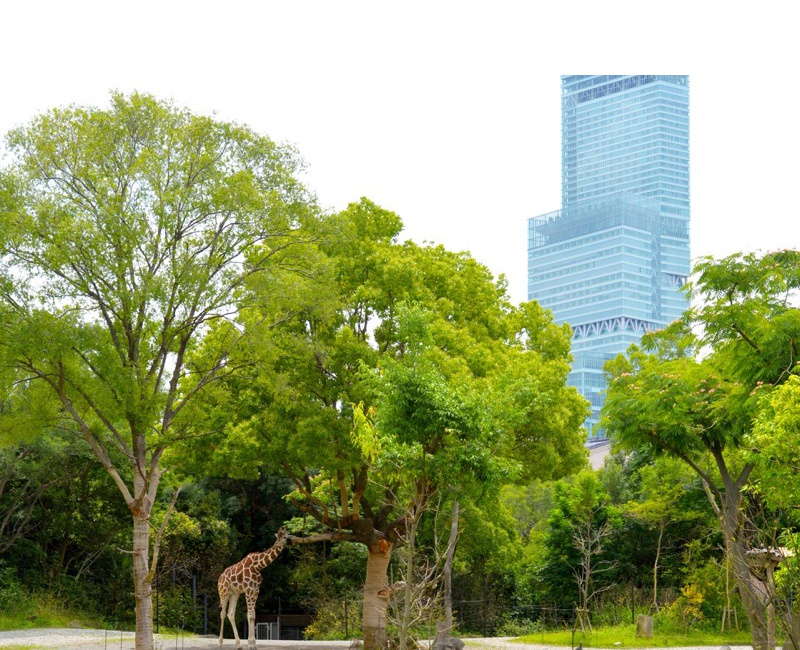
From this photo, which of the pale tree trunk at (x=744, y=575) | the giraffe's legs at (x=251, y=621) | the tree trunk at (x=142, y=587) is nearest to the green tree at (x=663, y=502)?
the pale tree trunk at (x=744, y=575)

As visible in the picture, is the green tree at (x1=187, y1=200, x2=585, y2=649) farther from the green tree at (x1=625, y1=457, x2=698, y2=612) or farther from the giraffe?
the green tree at (x1=625, y1=457, x2=698, y2=612)

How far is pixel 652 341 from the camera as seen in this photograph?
19047mm

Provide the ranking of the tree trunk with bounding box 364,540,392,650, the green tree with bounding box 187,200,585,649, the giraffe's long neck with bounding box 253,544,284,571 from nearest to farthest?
the green tree with bounding box 187,200,585,649 → the tree trunk with bounding box 364,540,392,650 → the giraffe's long neck with bounding box 253,544,284,571

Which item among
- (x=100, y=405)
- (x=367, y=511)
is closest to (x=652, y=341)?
(x=367, y=511)

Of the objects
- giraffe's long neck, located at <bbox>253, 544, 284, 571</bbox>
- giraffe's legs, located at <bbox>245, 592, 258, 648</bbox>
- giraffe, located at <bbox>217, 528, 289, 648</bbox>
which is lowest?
giraffe's legs, located at <bbox>245, 592, 258, 648</bbox>

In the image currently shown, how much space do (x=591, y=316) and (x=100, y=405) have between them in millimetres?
180917

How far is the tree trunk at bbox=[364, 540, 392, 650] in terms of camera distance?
2041 cm

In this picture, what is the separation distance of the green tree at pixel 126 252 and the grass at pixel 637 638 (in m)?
11.9

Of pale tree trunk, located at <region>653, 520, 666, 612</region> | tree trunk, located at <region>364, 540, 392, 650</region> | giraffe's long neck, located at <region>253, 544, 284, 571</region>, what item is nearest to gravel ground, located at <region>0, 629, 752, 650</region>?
tree trunk, located at <region>364, 540, 392, 650</region>

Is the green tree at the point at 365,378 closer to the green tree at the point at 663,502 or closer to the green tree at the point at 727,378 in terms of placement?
the green tree at the point at 727,378

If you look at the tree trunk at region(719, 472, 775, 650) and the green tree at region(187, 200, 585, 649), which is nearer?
the tree trunk at region(719, 472, 775, 650)

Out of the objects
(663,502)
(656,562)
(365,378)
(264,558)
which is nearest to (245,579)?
(264,558)

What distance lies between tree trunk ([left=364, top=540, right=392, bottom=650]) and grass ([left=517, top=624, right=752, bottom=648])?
5943 millimetres

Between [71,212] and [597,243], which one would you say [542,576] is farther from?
[597,243]
